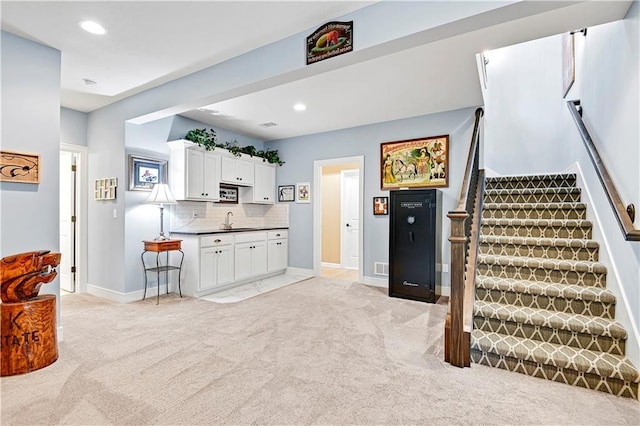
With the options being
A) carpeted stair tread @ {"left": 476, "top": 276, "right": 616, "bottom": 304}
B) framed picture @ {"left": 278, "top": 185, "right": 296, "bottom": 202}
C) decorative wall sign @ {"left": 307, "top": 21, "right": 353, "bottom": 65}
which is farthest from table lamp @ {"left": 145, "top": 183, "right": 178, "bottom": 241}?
carpeted stair tread @ {"left": 476, "top": 276, "right": 616, "bottom": 304}

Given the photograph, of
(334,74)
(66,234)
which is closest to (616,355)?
(334,74)

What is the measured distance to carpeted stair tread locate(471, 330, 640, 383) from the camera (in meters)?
2.07

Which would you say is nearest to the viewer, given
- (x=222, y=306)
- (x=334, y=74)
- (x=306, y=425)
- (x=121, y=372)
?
(x=306, y=425)

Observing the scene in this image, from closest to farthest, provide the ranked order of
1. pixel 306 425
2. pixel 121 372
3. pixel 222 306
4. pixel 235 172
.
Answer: pixel 306 425 < pixel 121 372 < pixel 222 306 < pixel 235 172

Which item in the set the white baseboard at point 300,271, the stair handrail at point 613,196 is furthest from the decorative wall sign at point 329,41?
the white baseboard at point 300,271

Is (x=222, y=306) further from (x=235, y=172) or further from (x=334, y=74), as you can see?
(x=334, y=74)

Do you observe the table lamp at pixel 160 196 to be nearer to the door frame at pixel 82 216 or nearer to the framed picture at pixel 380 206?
the door frame at pixel 82 216

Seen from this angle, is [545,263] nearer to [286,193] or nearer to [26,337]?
[26,337]

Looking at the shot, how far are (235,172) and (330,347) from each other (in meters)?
3.58

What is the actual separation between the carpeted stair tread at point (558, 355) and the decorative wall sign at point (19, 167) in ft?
12.6

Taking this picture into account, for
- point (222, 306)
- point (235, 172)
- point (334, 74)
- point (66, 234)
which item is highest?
point (334, 74)

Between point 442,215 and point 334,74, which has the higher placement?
point 334,74

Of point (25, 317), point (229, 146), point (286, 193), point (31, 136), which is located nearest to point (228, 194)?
point (229, 146)

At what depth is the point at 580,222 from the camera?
3.10 m
